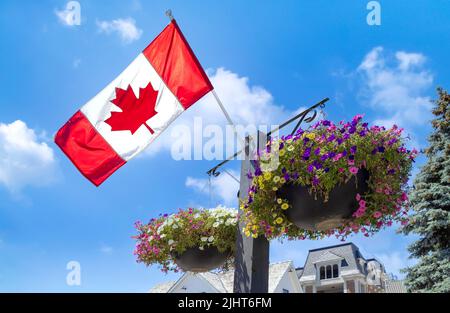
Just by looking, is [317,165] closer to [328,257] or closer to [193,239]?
[193,239]

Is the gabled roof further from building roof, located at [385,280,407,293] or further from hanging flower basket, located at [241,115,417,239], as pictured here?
hanging flower basket, located at [241,115,417,239]

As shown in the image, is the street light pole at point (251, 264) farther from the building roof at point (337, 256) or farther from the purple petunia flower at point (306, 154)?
the building roof at point (337, 256)

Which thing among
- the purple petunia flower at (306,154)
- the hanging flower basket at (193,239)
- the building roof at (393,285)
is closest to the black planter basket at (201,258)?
the hanging flower basket at (193,239)

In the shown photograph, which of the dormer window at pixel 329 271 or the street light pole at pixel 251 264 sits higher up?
the dormer window at pixel 329 271

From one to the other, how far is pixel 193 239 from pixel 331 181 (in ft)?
6.27

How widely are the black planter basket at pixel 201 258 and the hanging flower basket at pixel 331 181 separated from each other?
108 centimetres

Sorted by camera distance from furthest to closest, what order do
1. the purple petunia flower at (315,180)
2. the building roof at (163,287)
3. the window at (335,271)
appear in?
the window at (335,271) < the building roof at (163,287) < the purple petunia flower at (315,180)

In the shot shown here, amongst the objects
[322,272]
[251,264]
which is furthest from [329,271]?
[251,264]

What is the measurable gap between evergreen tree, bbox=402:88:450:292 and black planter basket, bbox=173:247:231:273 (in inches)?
431

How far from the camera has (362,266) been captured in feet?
132

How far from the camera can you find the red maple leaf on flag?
187 inches

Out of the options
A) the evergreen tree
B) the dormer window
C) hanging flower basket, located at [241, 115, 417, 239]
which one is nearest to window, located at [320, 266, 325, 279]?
the dormer window

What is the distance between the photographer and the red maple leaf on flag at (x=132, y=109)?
15.6 ft
